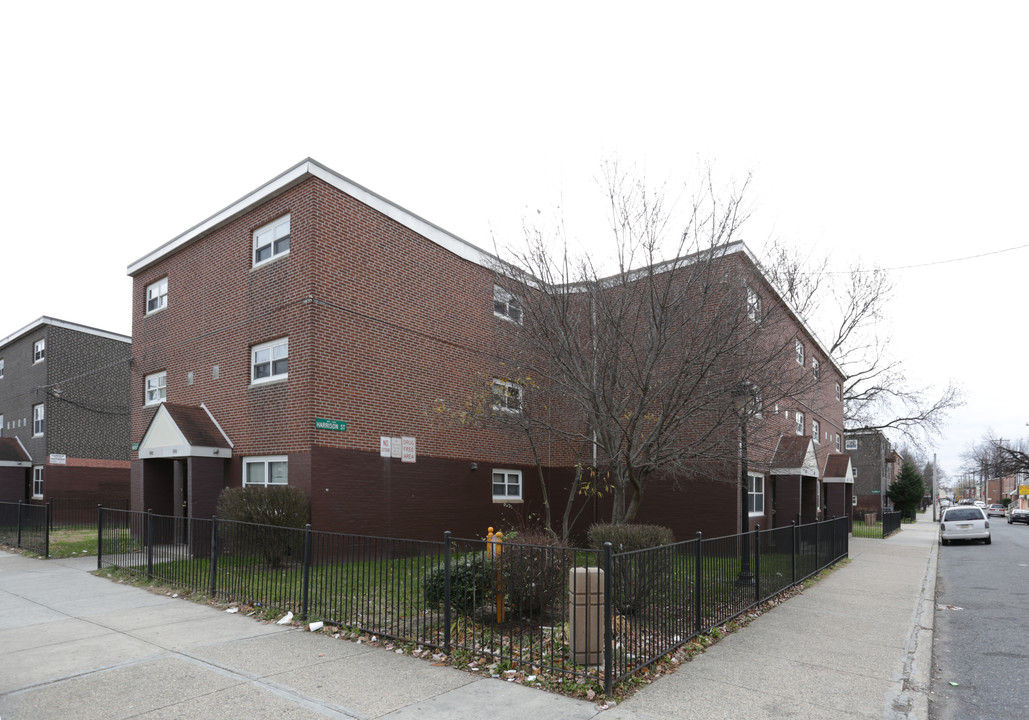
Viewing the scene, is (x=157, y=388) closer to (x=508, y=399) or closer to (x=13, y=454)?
(x=508, y=399)

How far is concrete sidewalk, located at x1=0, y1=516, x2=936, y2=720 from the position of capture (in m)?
5.86

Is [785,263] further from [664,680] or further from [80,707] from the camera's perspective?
[80,707]

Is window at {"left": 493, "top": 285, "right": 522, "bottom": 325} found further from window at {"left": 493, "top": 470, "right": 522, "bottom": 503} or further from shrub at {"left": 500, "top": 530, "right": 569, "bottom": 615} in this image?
shrub at {"left": 500, "top": 530, "right": 569, "bottom": 615}

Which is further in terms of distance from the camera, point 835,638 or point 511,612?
point 835,638

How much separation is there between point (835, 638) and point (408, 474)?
34.5ft

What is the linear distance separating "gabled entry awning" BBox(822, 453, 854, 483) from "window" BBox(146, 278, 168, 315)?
2681 cm

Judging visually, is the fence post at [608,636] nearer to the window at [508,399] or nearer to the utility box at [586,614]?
the utility box at [586,614]

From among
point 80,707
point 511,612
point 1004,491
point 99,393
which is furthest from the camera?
point 1004,491

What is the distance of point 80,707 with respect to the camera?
580cm

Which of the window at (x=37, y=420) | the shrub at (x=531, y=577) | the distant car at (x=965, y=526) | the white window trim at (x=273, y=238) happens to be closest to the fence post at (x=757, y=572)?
the shrub at (x=531, y=577)

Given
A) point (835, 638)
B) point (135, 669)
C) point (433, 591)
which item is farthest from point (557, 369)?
point (135, 669)

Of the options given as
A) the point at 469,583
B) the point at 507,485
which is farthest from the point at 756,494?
the point at 469,583

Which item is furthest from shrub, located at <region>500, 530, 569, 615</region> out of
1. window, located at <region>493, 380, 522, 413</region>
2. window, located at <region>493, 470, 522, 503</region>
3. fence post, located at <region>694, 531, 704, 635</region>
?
window, located at <region>493, 470, 522, 503</region>

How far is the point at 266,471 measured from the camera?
15.8 metres
